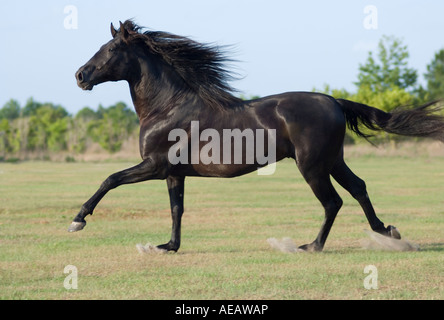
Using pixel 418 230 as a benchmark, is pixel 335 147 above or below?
above

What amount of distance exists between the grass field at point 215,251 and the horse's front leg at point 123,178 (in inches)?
22.9

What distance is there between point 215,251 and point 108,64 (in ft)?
8.61

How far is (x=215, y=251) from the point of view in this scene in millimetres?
8344

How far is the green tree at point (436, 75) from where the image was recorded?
235ft

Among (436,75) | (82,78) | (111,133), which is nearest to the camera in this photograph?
(82,78)

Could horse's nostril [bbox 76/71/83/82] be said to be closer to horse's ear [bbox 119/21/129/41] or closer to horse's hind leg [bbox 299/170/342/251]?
horse's ear [bbox 119/21/129/41]

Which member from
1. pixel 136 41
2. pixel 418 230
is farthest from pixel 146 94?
pixel 418 230

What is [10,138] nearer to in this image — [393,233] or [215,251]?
[215,251]

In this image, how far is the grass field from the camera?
6027mm

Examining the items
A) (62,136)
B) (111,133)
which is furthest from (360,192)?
(62,136)

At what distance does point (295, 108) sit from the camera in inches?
311

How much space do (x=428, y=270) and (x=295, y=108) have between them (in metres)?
2.38
